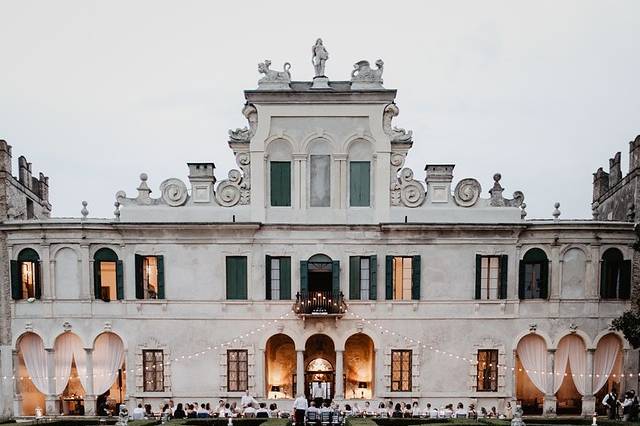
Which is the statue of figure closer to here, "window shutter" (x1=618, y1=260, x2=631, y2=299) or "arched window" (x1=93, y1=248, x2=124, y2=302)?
"arched window" (x1=93, y1=248, x2=124, y2=302)

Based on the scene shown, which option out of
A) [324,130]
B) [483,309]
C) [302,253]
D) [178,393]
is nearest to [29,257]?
[178,393]

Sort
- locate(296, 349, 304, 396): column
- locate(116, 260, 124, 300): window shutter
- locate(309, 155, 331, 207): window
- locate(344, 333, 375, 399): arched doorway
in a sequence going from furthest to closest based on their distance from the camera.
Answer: locate(344, 333, 375, 399): arched doorway
locate(309, 155, 331, 207): window
locate(116, 260, 124, 300): window shutter
locate(296, 349, 304, 396): column

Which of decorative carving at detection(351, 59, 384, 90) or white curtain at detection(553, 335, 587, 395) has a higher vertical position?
decorative carving at detection(351, 59, 384, 90)

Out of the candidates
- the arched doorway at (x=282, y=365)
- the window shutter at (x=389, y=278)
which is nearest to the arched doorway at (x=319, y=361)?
the arched doorway at (x=282, y=365)

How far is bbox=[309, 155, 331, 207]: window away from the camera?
27.9 m

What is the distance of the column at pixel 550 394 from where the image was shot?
27.3 metres

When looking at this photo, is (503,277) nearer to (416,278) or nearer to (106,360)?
(416,278)

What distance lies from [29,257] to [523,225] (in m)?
27.7

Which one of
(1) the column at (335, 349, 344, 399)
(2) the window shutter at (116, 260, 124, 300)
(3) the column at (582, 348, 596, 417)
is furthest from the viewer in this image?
(2) the window shutter at (116, 260, 124, 300)

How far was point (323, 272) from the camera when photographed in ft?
91.2

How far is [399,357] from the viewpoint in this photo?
90.6 feet

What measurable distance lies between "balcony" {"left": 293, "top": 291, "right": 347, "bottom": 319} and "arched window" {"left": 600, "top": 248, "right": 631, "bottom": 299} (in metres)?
14.7

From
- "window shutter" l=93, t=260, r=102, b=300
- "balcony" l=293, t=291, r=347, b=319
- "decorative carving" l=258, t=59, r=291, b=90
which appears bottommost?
"balcony" l=293, t=291, r=347, b=319

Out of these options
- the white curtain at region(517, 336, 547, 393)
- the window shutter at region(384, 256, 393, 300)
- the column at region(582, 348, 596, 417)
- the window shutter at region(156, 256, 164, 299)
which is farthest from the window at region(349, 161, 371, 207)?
the column at region(582, 348, 596, 417)
